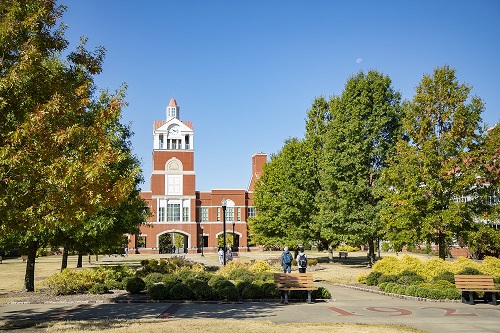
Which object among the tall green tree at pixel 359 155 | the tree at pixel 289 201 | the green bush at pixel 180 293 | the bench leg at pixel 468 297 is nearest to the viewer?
the bench leg at pixel 468 297

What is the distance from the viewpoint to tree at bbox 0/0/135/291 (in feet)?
35.1

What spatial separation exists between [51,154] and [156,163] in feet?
198

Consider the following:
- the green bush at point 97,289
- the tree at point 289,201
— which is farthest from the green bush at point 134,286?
the tree at point 289,201

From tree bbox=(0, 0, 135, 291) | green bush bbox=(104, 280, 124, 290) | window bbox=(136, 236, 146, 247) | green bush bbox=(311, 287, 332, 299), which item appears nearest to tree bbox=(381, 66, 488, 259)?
green bush bbox=(311, 287, 332, 299)

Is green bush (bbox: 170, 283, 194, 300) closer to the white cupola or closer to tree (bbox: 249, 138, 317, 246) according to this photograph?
tree (bbox: 249, 138, 317, 246)

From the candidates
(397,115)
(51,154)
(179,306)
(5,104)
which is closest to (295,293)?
(179,306)

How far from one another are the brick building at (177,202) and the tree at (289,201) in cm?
2552

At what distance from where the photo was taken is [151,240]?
70250 mm

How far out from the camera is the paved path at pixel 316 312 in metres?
12.9

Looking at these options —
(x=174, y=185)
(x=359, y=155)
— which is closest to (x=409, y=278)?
(x=359, y=155)

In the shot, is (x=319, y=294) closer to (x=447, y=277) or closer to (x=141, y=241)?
(x=447, y=277)

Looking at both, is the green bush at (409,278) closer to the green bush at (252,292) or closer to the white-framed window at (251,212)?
the green bush at (252,292)

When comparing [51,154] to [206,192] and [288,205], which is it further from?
[206,192]

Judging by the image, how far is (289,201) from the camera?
4078 cm
